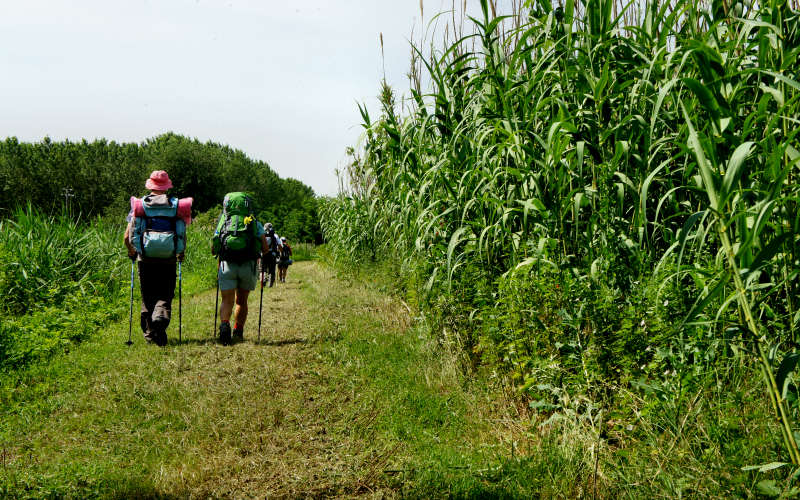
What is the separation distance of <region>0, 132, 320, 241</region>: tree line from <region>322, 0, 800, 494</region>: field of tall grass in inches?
1933

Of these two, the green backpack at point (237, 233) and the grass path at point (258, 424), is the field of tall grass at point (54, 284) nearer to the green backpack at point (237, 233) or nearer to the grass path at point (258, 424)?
the grass path at point (258, 424)

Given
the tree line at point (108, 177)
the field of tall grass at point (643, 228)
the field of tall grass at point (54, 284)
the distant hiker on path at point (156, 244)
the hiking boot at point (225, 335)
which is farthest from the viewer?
the tree line at point (108, 177)

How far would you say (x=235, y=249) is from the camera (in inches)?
267

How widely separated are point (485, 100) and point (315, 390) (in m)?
3.03

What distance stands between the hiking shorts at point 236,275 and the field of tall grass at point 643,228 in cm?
350

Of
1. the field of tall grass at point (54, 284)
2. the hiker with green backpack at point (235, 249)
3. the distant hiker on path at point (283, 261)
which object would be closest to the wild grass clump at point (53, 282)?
the field of tall grass at point (54, 284)

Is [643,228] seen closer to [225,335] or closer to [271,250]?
[225,335]

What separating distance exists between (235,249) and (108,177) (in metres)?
70.2

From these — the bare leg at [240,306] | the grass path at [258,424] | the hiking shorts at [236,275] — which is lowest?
the grass path at [258,424]

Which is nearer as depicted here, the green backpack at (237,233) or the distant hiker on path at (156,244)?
the distant hiker on path at (156,244)

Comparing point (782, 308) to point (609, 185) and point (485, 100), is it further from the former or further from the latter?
point (485, 100)

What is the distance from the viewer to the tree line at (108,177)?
60.6 metres

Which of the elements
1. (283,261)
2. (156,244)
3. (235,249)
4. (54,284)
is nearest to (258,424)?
(235,249)

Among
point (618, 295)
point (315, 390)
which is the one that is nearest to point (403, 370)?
point (315, 390)
